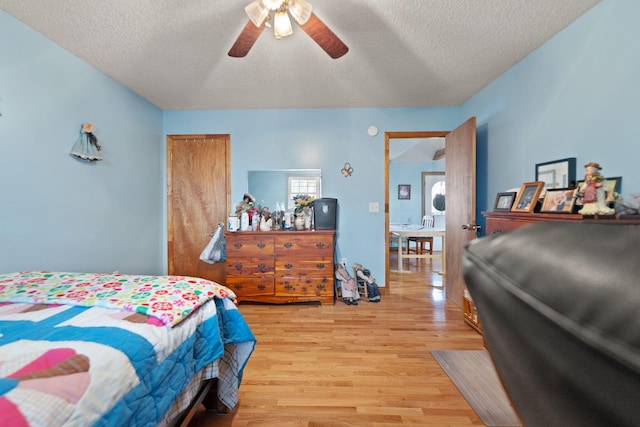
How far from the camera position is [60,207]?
2178 millimetres

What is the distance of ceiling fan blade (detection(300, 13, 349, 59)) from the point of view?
160 cm

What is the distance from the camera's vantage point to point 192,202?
141 inches

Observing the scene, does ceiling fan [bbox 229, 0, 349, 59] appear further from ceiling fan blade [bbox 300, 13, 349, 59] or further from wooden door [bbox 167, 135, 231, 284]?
wooden door [bbox 167, 135, 231, 284]

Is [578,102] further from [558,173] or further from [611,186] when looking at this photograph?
[611,186]

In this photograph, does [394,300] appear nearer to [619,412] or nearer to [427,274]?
[427,274]

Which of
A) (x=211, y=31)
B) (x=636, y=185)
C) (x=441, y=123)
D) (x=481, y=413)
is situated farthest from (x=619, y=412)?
(x=441, y=123)

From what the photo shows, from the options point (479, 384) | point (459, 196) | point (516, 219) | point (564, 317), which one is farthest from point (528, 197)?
point (564, 317)

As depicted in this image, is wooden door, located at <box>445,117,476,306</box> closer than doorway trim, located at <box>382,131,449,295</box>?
Yes

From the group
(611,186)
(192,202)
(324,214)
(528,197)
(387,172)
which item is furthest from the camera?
(192,202)

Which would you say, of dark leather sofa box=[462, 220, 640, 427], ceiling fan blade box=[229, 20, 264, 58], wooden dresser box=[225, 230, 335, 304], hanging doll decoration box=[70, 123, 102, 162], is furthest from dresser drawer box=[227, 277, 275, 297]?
dark leather sofa box=[462, 220, 640, 427]

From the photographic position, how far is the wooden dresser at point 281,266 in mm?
3043

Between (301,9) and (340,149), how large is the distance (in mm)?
2006

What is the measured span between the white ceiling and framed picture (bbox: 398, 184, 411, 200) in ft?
13.2

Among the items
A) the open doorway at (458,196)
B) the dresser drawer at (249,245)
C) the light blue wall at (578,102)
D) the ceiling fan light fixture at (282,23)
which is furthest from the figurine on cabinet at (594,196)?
the dresser drawer at (249,245)
